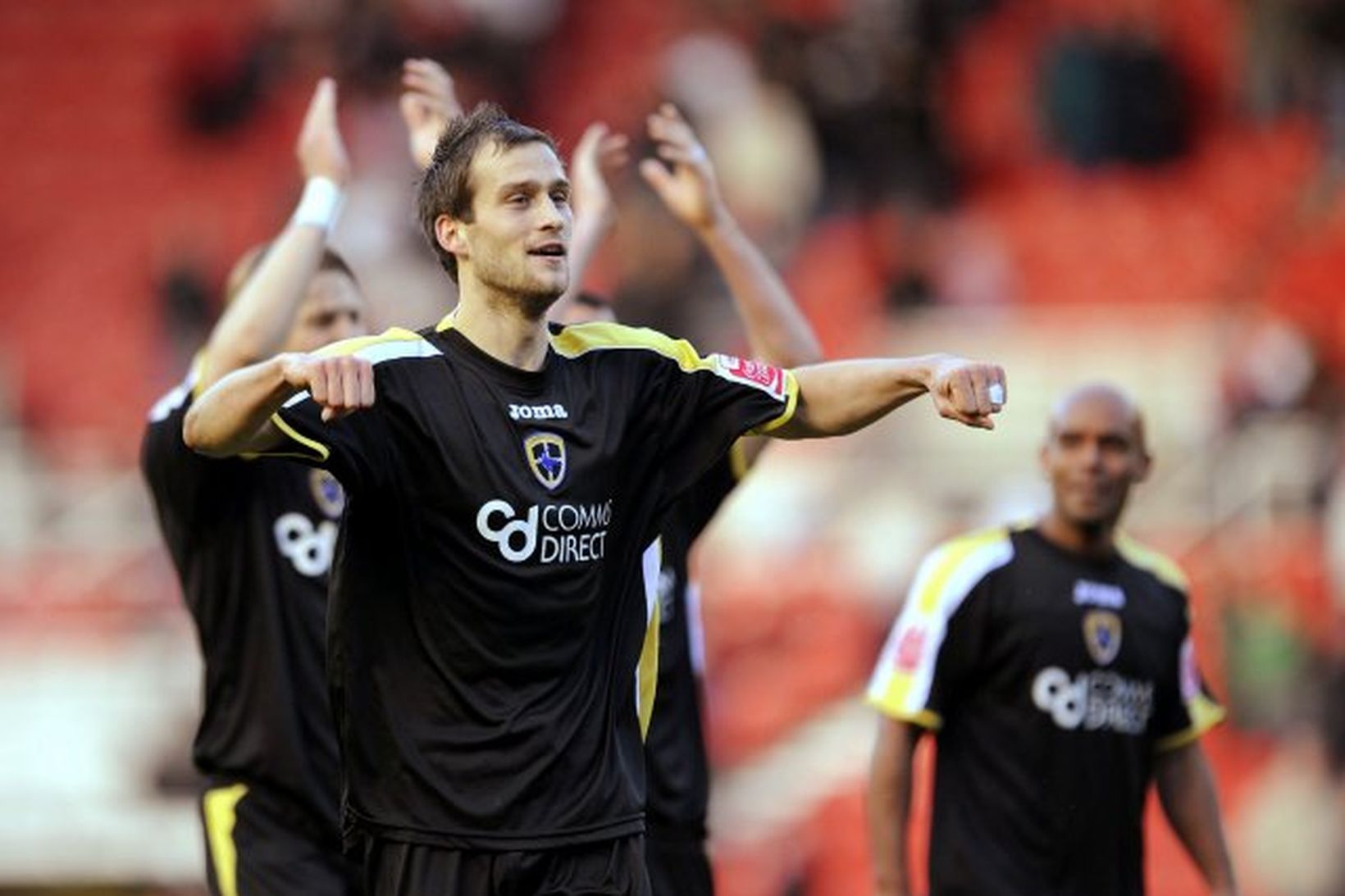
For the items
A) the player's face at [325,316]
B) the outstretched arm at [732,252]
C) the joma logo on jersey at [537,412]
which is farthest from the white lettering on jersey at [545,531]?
the outstretched arm at [732,252]

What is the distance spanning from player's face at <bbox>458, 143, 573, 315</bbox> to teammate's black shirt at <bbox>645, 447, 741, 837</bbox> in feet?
6.30

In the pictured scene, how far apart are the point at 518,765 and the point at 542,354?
89 cm

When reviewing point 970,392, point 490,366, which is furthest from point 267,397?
Result: point 970,392


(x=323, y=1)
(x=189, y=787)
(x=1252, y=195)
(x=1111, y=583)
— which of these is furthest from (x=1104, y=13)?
(x=1111, y=583)

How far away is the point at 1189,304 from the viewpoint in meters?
17.0

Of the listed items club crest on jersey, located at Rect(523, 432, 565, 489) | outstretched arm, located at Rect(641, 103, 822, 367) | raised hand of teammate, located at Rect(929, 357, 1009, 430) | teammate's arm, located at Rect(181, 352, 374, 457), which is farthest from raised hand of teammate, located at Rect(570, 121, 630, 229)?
teammate's arm, located at Rect(181, 352, 374, 457)

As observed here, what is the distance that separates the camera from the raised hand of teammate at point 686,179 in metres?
7.61

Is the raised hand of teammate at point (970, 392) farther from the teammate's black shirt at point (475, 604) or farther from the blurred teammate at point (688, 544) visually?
the blurred teammate at point (688, 544)

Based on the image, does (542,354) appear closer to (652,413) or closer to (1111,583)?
(652,413)

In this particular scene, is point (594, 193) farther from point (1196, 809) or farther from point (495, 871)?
point (495, 871)

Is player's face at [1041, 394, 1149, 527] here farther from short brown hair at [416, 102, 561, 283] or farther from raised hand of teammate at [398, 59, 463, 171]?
short brown hair at [416, 102, 561, 283]

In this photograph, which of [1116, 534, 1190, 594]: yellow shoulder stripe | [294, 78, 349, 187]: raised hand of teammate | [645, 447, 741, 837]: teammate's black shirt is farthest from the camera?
[1116, 534, 1190, 594]: yellow shoulder stripe

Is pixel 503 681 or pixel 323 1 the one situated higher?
pixel 323 1

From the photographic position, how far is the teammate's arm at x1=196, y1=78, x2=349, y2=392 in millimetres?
6863
